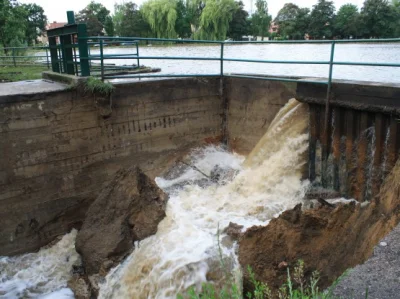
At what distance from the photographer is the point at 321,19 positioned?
41.8m

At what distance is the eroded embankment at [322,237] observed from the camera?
4.45 metres

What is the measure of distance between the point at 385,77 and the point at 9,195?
11.3 meters

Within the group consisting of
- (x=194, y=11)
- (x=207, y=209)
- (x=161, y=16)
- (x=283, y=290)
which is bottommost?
(x=207, y=209)

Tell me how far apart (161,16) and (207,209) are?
2908cm

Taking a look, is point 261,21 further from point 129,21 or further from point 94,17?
point 94,17

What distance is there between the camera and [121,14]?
A: 158ft

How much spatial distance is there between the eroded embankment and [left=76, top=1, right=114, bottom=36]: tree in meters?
60.1

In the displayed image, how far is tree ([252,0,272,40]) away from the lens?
46875mm

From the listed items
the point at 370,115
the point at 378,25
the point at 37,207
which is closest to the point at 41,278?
the point at 37,207

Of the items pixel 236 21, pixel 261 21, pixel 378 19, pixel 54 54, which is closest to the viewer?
pixel 54 54

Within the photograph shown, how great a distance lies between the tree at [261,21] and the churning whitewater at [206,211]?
134ft

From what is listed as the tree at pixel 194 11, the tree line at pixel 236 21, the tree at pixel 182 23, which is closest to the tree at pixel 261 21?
the tree line at pixel 236 21

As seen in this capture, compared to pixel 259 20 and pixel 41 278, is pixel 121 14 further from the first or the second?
pixel 41 278

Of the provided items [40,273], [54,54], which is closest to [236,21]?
[54,54]
